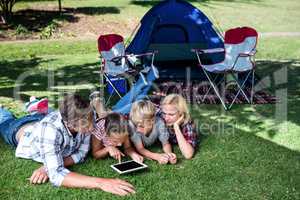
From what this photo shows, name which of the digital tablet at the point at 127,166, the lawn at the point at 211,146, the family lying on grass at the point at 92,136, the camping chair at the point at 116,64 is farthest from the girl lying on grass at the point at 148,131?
the camping chair at the point at 116,64

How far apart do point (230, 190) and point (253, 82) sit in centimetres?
361

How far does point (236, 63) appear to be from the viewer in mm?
6598

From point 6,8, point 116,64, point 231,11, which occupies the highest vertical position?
point 6,8

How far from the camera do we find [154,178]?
4.04 m

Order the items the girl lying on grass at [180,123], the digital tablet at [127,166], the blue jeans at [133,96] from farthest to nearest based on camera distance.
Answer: the blue jeans at [133,96], the girl lying on grass at [180,123], the digital tablet at [127,166]

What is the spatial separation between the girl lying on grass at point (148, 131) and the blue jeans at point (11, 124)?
1060 mm

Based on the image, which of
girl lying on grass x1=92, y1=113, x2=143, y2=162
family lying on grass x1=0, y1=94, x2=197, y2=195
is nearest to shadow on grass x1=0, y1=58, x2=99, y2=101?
family lying on grass x1=0, y1=94, x2=197, y2=195

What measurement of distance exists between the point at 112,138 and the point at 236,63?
288 centimetres

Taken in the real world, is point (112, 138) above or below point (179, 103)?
below

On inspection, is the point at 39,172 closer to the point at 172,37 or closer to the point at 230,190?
the point at 230,190

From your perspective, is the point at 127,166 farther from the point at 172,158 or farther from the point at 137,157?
the point at 172,158

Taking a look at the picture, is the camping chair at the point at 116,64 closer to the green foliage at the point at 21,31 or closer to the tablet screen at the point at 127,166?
the tablet screen at the point at 127,166

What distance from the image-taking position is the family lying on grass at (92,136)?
148 inches

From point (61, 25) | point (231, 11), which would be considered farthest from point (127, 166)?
point (231, 11)
